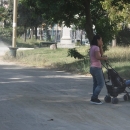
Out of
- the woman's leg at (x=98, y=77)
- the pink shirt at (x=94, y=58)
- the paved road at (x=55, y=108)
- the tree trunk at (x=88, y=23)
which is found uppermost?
the tree trunk at (x=88, y=23)

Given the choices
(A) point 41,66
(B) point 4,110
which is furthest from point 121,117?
(A) point 41,66

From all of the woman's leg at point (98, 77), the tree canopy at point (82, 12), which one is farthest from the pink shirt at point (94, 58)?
the tree canopy at point (82, 12)

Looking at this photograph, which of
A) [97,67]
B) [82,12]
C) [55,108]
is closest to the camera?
[55,108]

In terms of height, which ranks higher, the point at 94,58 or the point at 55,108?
the point at 94,58

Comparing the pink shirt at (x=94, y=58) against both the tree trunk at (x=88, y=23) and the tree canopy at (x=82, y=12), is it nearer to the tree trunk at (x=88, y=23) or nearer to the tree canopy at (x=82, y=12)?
the tree canopy at (x=82, y=12)

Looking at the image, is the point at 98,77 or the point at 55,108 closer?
the point at 55,108

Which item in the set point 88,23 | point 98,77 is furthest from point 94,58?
point 88,23

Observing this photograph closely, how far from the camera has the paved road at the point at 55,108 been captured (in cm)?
932

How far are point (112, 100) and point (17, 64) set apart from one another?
1215cm

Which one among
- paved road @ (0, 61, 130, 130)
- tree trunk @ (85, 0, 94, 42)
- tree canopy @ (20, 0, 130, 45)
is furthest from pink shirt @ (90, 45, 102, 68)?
tree trunk @ (85, 0, 94, 42)

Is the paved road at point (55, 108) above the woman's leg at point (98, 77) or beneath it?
beneath

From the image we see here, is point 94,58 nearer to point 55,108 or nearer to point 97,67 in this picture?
point 97,67

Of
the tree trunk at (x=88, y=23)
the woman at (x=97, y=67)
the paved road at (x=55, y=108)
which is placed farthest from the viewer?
the tree trunk at (x=88, y=23)

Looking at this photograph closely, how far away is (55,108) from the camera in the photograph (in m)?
11.1
